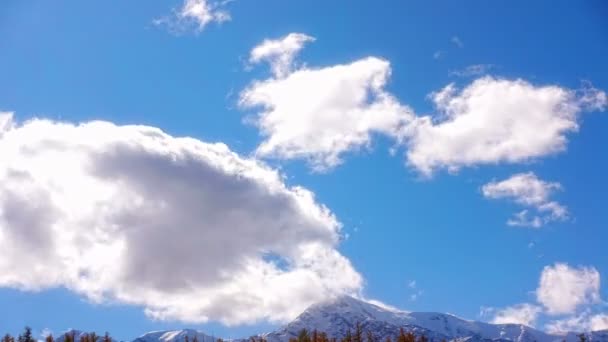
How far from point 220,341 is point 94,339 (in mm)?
31405

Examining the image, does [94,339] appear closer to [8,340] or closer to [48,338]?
[48,338]

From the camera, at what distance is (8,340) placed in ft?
392

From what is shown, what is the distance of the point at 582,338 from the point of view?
5359 inches

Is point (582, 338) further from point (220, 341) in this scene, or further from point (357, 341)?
point (220, 341)

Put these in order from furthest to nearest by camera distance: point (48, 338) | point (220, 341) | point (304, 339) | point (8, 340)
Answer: point (220, 341), point (8, 340), point (48, 338), point (304, 339)

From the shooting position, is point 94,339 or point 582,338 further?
point 582,338

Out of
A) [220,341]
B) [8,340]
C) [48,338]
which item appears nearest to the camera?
[48,338]

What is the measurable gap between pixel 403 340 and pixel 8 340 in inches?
2527

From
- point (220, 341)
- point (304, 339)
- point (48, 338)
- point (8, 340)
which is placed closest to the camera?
point (304, 339)

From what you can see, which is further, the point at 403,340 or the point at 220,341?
the point at 220,341

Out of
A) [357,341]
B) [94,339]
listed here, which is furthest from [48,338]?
[357,341]

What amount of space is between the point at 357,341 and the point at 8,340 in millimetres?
56885

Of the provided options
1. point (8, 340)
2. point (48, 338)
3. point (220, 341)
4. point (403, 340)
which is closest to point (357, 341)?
point (403, 340)

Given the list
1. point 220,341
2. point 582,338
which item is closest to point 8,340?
point 220,341
